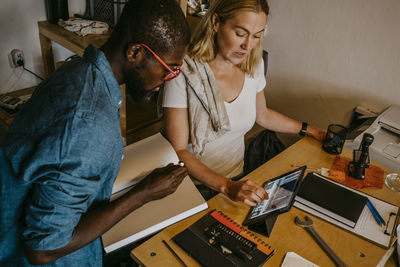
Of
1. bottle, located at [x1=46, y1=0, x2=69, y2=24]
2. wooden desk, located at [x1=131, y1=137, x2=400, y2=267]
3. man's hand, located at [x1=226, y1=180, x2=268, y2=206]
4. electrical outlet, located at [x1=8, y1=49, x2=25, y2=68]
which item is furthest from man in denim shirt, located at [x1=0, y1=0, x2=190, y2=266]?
electrical outlet, located at [x1=8, y1=49, x2=25, y2=68]

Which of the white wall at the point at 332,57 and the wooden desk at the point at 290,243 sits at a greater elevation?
the white wall at the point at 332,57

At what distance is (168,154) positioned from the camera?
3.50 feet

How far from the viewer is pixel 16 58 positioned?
2385 millimetres

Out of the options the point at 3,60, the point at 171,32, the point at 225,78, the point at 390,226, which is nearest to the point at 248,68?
the point at 225,78

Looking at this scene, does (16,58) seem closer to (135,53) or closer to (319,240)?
(135,53)

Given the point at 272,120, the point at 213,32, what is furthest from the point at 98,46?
the point at 272,120

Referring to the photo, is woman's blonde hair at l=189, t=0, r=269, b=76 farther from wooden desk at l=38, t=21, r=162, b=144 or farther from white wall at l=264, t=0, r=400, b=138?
wooden desk at l=38, t=21, r=162, b=144

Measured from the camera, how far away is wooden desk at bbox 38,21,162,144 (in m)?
2.11

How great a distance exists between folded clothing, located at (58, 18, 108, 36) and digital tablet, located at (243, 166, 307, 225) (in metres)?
1.74

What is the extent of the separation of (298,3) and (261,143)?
90 centimetres

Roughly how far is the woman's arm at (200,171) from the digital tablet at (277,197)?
0.03 metres

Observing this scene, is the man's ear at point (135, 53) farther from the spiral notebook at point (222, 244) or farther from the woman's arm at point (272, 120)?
the woman's arm at point (272, 120)

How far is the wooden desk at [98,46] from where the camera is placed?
211cm

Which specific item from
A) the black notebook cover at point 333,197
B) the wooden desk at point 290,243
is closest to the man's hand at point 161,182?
the wooden desk at point 290,243
